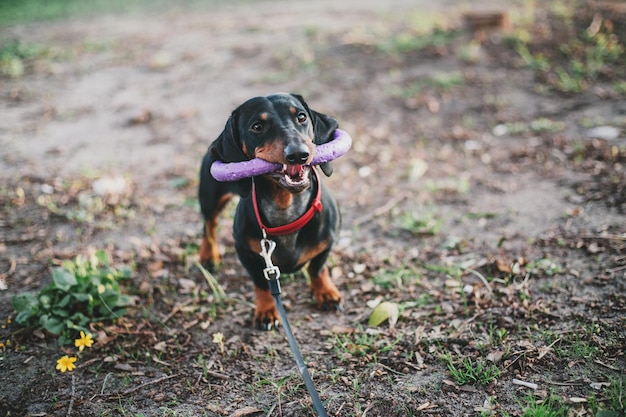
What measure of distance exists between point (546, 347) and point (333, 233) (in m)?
1.36

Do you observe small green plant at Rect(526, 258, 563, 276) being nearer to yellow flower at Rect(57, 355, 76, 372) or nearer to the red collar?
the red collar

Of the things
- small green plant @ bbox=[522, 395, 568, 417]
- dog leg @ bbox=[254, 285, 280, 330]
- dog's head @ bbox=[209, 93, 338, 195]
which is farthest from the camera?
dog leg @ bbox=[254, 285, 280, 330]

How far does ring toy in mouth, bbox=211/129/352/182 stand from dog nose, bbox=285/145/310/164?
0.40ft

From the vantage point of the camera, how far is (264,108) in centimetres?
273

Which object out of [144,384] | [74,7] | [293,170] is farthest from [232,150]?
[74,7]

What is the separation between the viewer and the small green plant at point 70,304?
3041 millimetres

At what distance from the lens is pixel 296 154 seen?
2416 millimetres

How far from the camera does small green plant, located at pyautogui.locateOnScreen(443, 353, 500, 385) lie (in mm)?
2529

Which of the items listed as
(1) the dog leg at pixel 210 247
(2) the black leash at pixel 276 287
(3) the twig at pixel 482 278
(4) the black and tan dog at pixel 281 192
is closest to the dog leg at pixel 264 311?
(4) the black and tan dog at pixel 281 192

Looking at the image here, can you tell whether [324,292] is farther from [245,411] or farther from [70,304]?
[70,304]

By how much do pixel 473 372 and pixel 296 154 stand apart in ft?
4.81

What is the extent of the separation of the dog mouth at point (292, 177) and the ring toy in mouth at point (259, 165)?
0.04 meters

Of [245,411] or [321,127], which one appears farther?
[321,127]

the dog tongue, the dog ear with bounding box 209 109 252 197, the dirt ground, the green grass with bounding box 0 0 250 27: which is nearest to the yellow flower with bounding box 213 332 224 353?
the dirt ground
